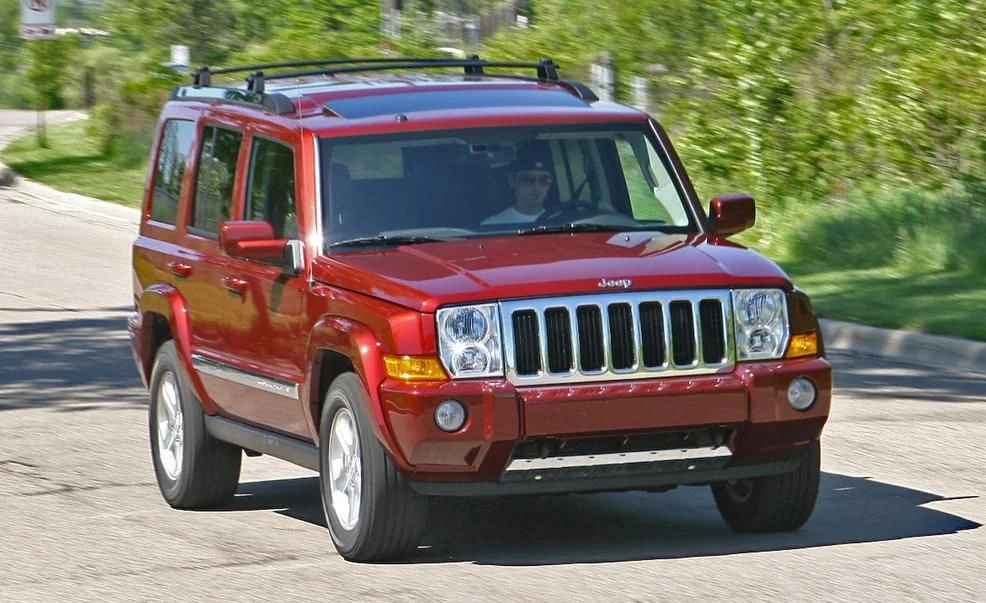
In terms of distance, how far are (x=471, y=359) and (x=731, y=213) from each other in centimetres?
180

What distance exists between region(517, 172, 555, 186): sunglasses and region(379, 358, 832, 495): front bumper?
1.36 meters

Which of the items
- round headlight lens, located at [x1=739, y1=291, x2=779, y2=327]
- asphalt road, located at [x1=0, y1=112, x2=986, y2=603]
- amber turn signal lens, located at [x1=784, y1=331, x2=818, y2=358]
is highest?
round headlight lens, located at [x1=739, y1=291, x2=779, y2=327]

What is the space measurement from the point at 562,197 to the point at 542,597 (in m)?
2.00

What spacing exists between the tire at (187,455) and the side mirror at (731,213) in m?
2.41

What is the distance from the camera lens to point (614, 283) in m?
7.28

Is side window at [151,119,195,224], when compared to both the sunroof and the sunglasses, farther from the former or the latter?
the sunglasses

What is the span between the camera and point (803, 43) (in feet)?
71.1

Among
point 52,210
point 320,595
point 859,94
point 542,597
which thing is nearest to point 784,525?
point 542,597

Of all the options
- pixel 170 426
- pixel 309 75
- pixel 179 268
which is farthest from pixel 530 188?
pixel 170 426

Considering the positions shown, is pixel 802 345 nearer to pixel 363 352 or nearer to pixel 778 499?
pixel 778 499

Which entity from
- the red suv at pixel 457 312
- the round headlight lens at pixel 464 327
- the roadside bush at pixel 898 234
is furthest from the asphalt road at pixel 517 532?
the roadside bush at pixel 898 234

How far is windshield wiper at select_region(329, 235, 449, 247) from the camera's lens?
7.98 metres

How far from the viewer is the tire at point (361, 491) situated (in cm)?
731

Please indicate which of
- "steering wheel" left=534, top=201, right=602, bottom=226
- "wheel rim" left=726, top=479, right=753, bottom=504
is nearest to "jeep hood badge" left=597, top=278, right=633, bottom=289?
"steering wheel" left=534, top=201, right=602, bottom=226
